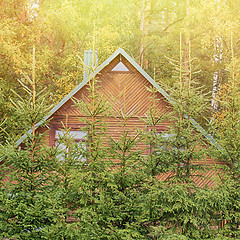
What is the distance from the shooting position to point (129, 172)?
9.04 meters

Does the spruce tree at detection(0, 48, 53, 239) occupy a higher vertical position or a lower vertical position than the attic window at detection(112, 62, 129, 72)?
lower

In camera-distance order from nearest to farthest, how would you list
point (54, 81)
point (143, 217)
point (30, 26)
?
point (143, 217)
point (30, 26)
point (54, 81)

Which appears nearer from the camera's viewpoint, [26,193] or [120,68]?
[26,193]

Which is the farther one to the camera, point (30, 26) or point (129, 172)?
point (30, 26)

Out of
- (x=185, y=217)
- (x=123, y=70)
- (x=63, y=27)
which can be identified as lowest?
(x=185, y=217)

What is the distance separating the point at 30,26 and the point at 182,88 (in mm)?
19675

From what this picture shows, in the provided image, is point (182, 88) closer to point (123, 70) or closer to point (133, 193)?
point (133, 193)

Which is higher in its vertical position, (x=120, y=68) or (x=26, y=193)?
(x=120, y=68)

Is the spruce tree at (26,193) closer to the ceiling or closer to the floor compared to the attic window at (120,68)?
closer to the floor

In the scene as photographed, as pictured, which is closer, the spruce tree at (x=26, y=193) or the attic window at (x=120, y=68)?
the spruce tree at (x=26, y=193)

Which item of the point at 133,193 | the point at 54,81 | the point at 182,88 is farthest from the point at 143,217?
the point at 54,81

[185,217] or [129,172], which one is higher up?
[129,172]

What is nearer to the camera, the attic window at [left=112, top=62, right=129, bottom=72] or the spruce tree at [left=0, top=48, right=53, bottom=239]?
the spruce tree at [left=0, top=48, right=53, bottom=239]

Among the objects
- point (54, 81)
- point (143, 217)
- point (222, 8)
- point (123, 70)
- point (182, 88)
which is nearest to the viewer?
point (143, 217)
